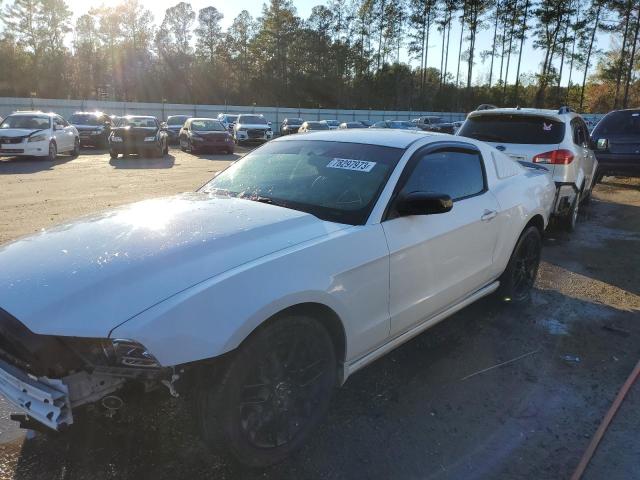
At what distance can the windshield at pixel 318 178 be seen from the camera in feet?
10.3

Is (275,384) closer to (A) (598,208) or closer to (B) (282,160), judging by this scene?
(B) (282,160)

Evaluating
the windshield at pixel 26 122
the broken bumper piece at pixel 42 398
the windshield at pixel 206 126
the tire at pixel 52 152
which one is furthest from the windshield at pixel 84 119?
the broken bumper piece at pixel 42 398

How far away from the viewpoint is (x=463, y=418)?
3023 millimetres

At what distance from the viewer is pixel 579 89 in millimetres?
68625

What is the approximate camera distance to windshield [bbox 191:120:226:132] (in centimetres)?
2158

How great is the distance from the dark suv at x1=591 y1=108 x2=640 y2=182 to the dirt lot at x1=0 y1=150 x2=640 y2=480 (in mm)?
7381

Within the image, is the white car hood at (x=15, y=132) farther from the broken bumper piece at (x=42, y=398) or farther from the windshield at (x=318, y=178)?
the broken bumper piece at (x=42, y=398)

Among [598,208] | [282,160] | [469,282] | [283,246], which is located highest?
[282,160]

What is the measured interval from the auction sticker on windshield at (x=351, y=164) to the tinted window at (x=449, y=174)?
27 centimetres

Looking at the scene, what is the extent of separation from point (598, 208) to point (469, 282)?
786 centimetres

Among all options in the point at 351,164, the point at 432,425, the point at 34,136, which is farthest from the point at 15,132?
the point at 432,425

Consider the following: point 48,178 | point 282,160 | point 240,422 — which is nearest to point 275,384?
point 240,422

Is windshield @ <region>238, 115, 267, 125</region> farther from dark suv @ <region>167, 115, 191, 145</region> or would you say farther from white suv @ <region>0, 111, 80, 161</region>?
white suv @ <region>0, 111, 80, 161</region>

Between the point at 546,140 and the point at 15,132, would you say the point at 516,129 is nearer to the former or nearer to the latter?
the point at 546,140
